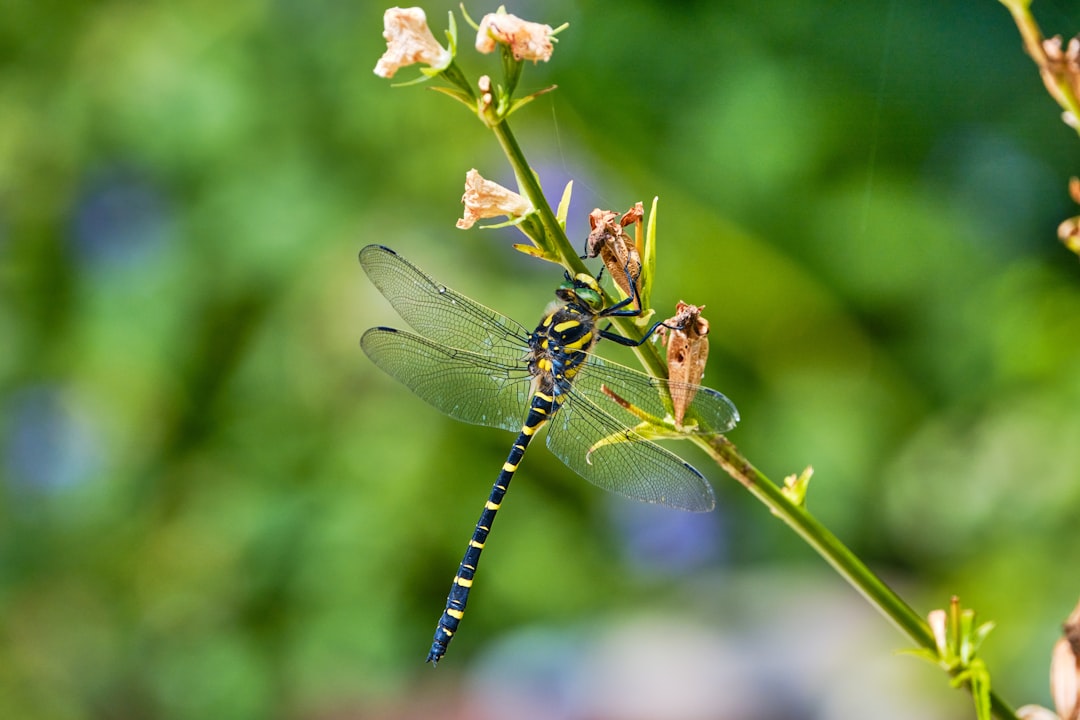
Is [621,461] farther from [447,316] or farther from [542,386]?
[447,316]

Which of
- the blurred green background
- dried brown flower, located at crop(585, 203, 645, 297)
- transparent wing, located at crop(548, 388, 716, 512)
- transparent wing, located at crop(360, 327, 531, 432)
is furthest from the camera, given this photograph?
the blurred green background

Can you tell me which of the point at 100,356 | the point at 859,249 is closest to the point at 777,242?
the point at 859,249

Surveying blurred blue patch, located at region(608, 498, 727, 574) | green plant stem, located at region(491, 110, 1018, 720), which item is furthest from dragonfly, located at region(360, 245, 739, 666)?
blurred blue patch, located at region(608, 498, 727, 574)

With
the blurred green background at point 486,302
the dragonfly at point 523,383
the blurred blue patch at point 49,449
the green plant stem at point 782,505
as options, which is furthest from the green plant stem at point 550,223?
the blurred blue patch at point 49,449

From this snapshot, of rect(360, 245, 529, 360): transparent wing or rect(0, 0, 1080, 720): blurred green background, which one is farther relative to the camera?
rect(0, 0, 1080, 720): blurred green background

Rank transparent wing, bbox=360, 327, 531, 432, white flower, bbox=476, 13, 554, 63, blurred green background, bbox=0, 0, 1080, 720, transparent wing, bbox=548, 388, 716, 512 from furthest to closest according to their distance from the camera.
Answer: blurred green background, bbox=0, 0, 1080, 720, transparent wing, bbox=360, 327, 531, 432, transparent wing, bbox=548, 388, 716, 512, white flower, bbox=476, 13, 554, 63

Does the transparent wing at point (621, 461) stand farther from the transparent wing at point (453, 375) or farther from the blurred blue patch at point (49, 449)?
the blurred blue patch at point (49, 449)

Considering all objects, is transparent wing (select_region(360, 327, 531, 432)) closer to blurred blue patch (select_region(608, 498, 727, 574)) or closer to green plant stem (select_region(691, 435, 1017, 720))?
green plant stem (select_region(691, 435, 1017, 720))
